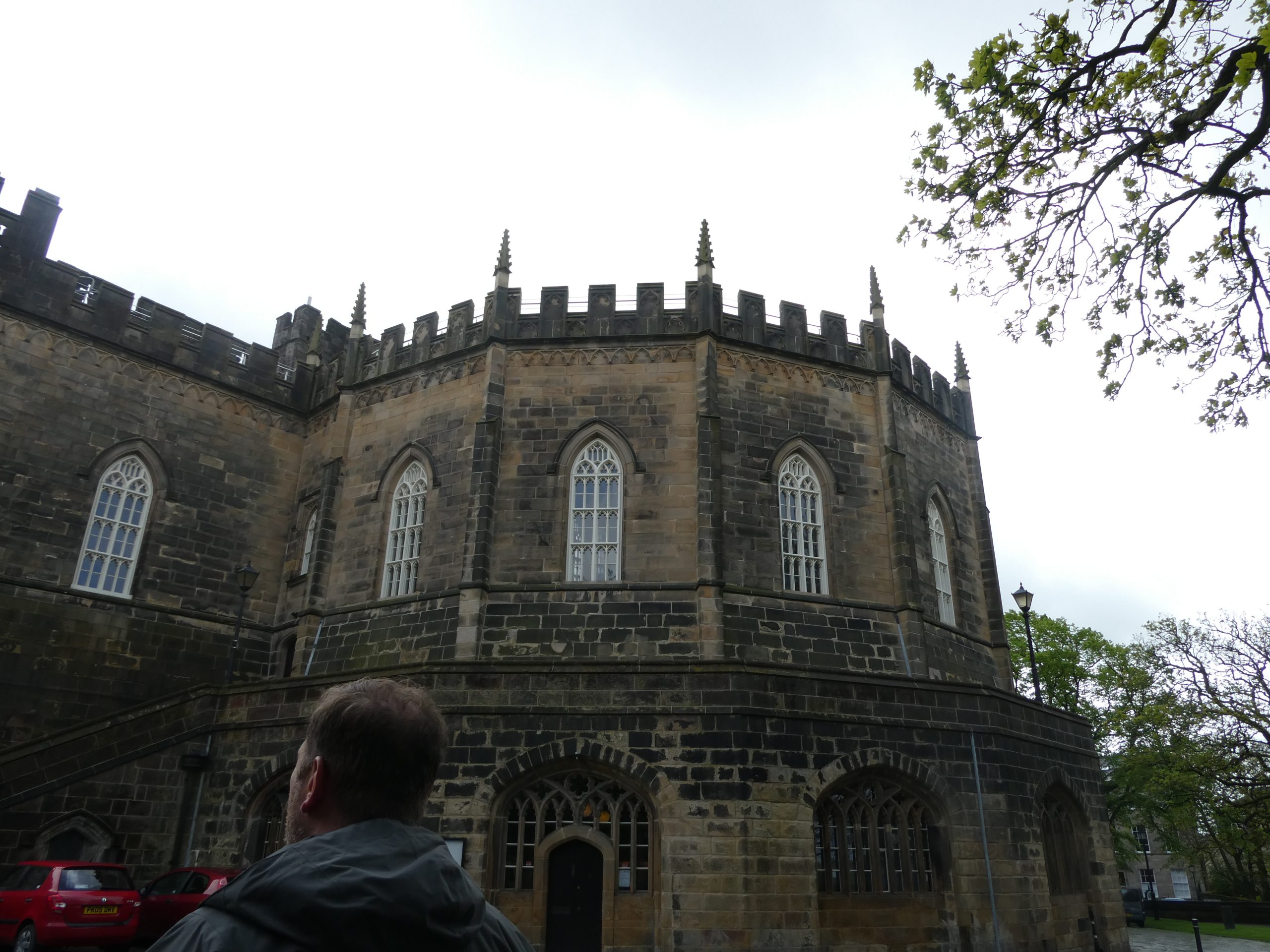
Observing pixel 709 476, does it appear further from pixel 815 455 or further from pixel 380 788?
pixel 380 788

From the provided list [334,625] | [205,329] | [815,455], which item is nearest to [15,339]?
[205,329]

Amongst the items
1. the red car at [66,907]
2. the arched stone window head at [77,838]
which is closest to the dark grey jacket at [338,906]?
the red car at [66,907]

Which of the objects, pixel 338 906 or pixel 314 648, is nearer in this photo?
pixel 338 906

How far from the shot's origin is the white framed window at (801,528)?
1938 cm

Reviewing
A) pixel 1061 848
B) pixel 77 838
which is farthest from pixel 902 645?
pixel 77 838

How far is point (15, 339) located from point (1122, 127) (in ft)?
71.7

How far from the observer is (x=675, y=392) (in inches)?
792

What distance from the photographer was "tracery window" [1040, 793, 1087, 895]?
692 inches

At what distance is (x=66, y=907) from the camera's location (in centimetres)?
1277

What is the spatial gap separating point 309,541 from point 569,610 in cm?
827

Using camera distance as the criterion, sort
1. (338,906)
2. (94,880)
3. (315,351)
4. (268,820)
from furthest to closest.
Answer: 1. (315,351)
2. (268,820)
3. (94,880)
4. (338,906)

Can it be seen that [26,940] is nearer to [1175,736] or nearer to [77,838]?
[77,838]

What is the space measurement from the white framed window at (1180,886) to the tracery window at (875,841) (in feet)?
191

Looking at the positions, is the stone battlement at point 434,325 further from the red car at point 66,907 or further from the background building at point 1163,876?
the background building at point 1163,876
